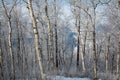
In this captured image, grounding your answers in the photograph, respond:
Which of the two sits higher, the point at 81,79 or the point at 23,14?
the point at 23,14

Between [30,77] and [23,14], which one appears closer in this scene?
[30,77]

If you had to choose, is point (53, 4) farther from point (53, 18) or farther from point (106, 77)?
point (106, 77)

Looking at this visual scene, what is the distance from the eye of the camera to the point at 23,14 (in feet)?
138

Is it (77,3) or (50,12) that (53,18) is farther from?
(77,3)

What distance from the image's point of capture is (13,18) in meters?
41.3

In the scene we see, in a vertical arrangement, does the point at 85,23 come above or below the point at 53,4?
below

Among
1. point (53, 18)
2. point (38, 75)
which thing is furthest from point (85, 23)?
point (38, 75)

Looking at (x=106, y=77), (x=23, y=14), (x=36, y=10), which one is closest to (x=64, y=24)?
(x=23, y=14)

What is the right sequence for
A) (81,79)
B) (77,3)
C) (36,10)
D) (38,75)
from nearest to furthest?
(38,75), (81,79), (77,3), (36,10)

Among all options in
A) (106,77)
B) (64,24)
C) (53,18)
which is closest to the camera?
(106,77)

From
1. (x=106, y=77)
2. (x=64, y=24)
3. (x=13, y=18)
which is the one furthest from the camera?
(x=64, y=24)

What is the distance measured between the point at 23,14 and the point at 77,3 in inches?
621

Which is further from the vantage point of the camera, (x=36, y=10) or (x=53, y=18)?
(x=53, y=18)

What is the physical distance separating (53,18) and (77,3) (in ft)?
19.5
